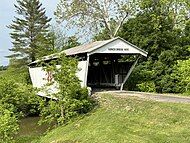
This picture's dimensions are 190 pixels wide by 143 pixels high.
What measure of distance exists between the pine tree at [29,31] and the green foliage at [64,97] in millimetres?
34901

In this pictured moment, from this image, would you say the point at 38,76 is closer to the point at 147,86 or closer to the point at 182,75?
the point at 147,86

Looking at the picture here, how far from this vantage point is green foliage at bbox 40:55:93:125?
1811 centimetres

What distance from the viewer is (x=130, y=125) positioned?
14289 mm

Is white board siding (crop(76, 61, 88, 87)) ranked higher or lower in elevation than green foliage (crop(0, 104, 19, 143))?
higher

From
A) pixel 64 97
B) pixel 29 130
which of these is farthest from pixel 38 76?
pixel 64 97

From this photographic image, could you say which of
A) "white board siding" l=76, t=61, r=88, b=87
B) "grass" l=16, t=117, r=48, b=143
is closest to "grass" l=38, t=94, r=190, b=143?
"grass" l=16, t=117, r=48, b=143

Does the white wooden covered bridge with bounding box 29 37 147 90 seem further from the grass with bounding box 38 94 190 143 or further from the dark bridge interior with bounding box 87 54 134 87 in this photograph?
the grass with bounding box 38 94 190 143

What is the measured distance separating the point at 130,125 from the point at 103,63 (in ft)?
44.5

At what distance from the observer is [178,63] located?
24922mm

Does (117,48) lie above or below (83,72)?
above

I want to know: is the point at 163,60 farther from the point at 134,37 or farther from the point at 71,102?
the point at 71,102

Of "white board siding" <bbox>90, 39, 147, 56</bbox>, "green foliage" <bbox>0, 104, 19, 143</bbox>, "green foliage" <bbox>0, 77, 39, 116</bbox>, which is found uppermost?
"white board siding" <bbox>90, 39, 147, 56</bbox>

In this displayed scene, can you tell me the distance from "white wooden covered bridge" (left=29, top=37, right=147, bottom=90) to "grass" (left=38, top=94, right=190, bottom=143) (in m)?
3.93

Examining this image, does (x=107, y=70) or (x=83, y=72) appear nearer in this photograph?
(x=83, y=72)
